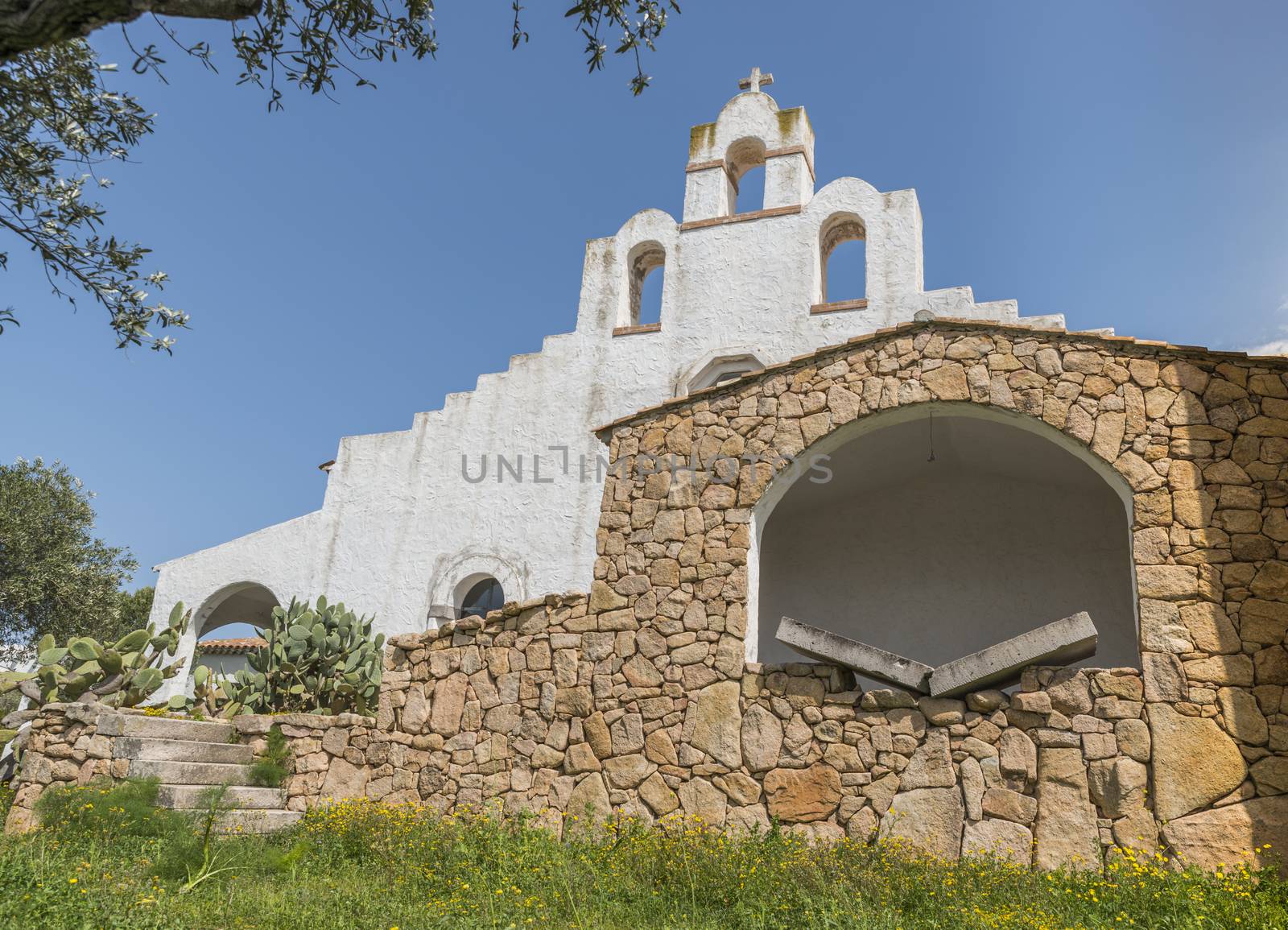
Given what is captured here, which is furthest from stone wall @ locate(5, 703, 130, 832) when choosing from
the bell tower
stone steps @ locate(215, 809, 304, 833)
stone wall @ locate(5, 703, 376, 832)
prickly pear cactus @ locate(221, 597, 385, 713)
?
the bell tower

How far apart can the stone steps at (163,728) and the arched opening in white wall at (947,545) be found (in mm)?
5202

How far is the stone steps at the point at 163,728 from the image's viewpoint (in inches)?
316

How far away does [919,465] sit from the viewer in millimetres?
10523

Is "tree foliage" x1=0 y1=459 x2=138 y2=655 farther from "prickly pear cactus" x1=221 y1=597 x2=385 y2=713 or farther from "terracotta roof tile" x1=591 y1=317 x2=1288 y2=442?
"terracotta roof tile" x1=591 y1=317 x2=1288 y2=442

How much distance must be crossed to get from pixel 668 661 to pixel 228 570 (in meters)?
9.26

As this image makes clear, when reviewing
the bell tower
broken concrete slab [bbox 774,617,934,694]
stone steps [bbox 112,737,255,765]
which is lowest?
stone steps [bbox 112,737,255,765]

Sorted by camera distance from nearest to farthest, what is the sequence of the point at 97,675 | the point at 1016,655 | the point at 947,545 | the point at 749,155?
the point at 1016,655, the point at 97,675, the point at 947,545, the point at 749,155

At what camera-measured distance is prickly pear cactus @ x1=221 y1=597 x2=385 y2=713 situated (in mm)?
9742

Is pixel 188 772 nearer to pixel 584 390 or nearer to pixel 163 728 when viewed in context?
pixel 163 728

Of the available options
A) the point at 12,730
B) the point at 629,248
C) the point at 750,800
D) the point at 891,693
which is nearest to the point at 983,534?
the point at 891,693

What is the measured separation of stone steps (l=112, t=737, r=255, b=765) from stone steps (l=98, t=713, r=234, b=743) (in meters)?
0.07

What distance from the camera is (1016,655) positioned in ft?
21.6

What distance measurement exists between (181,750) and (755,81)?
40.7ft

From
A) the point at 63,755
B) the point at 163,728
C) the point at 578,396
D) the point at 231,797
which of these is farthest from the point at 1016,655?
the point at 578,396
